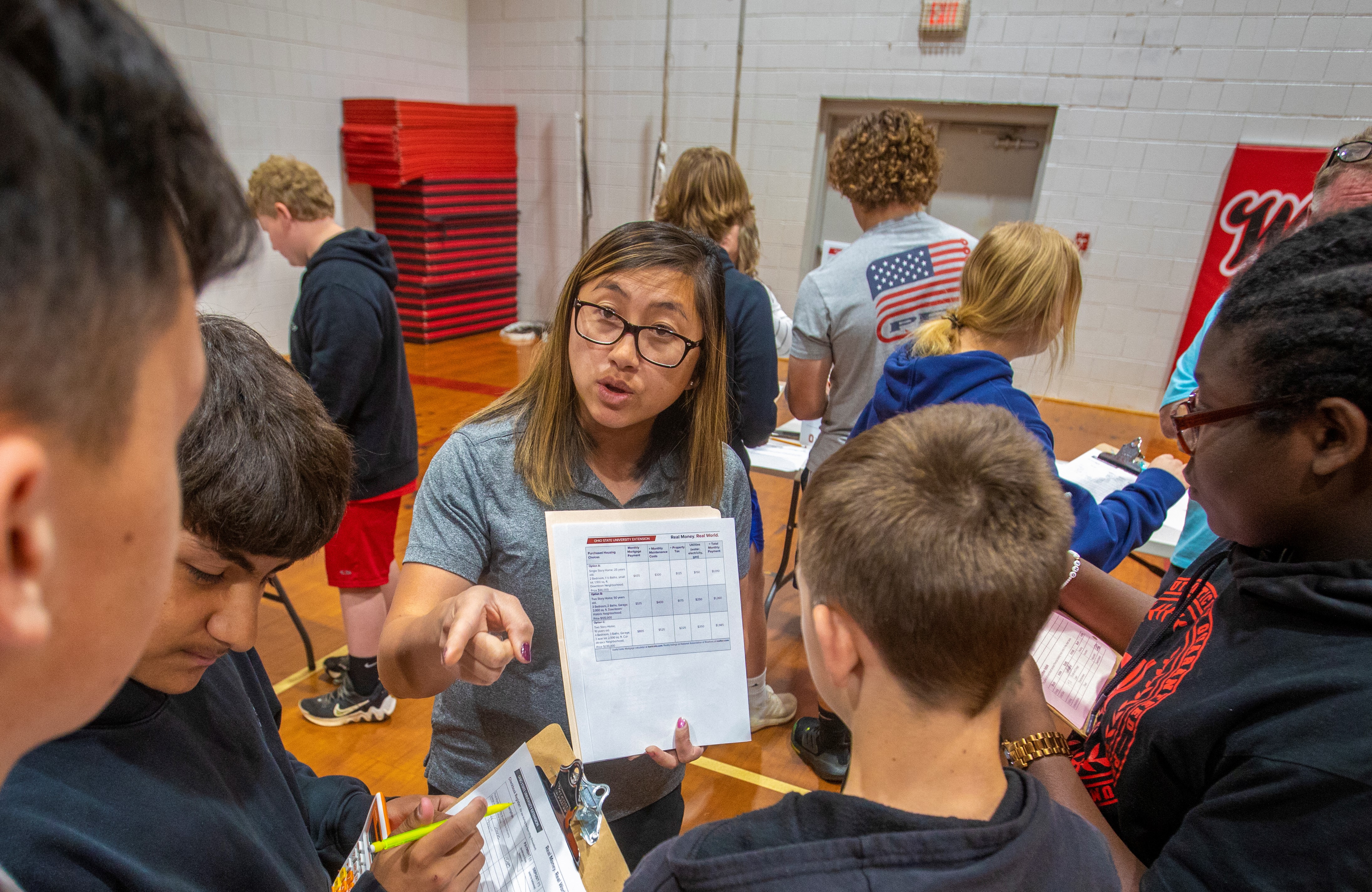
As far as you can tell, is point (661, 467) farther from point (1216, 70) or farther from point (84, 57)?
point (1216, 70)

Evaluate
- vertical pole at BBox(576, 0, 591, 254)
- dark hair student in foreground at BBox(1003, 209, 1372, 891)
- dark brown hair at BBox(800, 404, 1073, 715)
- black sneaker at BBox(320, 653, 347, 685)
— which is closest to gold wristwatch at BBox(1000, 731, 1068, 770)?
dark hair student in foreground at BBox(1003, 209, 1372, 891)

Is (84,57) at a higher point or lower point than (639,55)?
lower

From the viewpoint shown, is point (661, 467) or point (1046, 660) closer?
point (661, 467)

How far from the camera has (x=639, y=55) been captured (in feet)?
21.2

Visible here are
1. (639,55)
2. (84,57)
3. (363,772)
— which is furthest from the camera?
(639,55)

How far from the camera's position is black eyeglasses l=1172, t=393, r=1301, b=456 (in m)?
0.81

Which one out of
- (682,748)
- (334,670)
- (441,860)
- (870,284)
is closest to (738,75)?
(870,284)

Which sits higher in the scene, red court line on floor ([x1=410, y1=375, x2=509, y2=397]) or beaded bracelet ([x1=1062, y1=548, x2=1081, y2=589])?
beaded bracelet ([x1=1062, y1=548, x2=1081, y2=589])

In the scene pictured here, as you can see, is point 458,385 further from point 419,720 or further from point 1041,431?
point 1041,431

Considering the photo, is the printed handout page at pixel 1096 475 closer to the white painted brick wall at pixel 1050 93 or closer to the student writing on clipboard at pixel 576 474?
the student writing on clipboard at pixel 576 474

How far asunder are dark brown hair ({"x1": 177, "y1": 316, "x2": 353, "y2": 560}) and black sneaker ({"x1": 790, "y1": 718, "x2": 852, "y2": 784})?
75.3 inches

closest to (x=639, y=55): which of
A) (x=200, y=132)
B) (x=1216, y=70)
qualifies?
(x=1216, y=70)

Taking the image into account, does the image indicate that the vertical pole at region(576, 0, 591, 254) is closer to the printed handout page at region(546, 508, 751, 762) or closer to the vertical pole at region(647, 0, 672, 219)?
the vertical pole at region(647, 0, 672, 219)

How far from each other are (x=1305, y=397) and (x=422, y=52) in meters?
7.78
